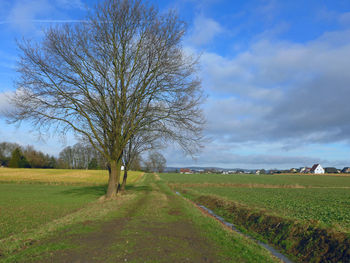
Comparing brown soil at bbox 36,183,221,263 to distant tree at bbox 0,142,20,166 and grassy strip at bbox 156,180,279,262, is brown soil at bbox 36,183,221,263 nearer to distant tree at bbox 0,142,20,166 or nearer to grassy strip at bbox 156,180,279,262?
grassy strip at bbox 156,180,279,262

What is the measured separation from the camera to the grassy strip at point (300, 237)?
8625mm

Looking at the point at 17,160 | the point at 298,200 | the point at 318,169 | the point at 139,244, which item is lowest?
the point at 298,200

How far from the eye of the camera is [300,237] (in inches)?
413

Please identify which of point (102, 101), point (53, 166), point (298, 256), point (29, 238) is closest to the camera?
point (29, 238)

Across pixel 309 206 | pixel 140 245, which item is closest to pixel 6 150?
pixel 309 206

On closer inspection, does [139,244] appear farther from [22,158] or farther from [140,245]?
[22,158]

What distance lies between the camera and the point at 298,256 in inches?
377

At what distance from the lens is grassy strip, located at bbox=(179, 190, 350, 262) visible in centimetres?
862

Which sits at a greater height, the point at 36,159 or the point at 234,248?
the point at 36,159

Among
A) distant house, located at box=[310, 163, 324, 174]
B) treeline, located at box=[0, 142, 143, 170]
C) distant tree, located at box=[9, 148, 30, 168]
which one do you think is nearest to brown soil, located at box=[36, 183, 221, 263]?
treeline, located at box=[0, 142, 143, 170]

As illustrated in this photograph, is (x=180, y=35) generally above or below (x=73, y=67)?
above

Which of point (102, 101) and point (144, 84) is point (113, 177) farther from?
point (144, 84)

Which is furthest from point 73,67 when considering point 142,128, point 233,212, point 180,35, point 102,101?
point 233,212

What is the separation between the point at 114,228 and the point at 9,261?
4661 millimetres
